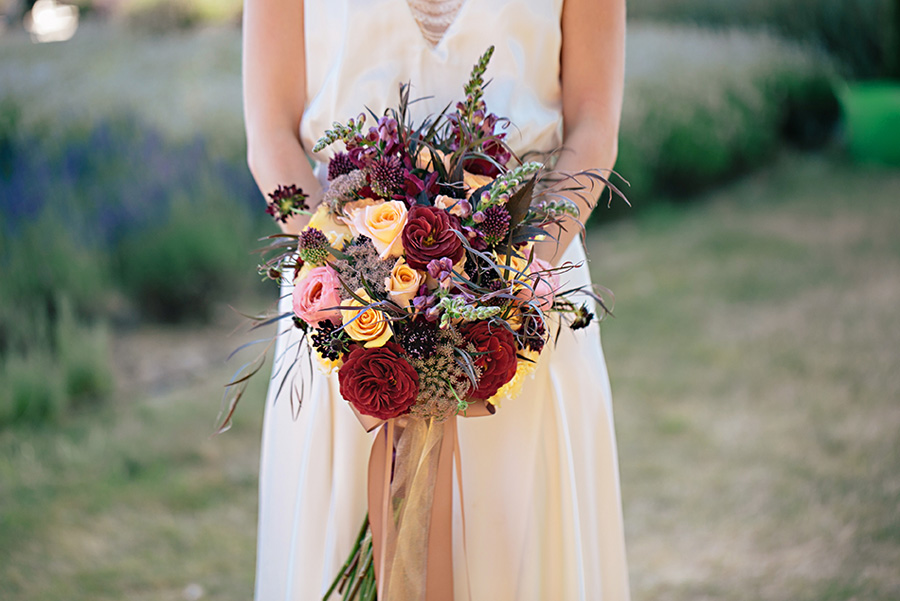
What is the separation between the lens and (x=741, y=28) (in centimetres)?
768

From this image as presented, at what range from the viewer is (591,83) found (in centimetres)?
161

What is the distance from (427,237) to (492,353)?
0.65 ft

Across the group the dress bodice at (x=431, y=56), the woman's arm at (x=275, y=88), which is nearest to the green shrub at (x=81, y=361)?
the woman's arm at (x=275, y=88)

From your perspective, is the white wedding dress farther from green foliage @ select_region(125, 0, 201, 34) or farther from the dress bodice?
green foliage @ select_region(125, 0, 201, 34)

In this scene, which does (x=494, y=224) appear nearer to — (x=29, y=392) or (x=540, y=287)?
(x=540, y=287)

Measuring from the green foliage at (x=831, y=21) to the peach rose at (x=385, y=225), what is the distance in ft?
23.0

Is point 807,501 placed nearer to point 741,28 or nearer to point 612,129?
point 612,129

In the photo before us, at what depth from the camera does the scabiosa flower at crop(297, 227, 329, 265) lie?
128 cm

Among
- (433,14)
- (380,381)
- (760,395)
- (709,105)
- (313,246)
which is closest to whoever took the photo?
(380,381)

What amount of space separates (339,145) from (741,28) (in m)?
7.09

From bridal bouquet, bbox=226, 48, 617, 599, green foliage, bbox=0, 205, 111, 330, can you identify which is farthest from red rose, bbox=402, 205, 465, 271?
green foliage, bbox=0, 205, 111, 330

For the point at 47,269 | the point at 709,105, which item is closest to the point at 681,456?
the point at 47,269

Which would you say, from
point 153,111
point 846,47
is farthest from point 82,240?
point 846,47

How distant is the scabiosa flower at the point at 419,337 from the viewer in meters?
1.19
